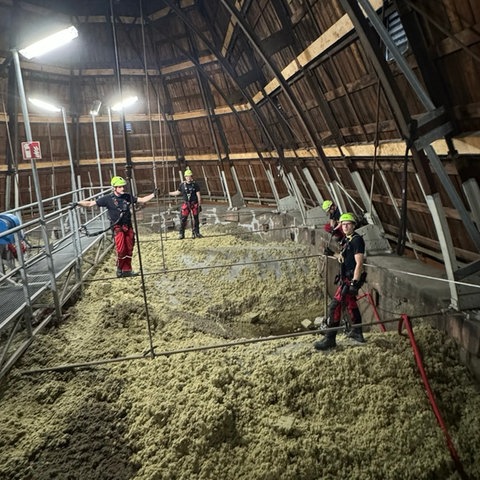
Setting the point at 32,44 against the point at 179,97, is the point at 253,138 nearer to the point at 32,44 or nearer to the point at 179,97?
the point at 179,97

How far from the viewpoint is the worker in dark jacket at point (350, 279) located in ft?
16.8

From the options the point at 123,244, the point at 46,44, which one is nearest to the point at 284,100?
the point at 123,244

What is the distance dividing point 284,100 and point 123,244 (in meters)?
5.33

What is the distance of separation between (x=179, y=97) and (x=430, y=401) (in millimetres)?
15133

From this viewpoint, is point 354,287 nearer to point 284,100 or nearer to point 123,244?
point 123,244

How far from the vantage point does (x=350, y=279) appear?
530cm

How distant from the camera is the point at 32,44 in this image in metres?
4.68

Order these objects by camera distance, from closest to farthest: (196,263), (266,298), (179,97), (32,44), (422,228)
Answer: (32,44)
(422,228)
(266,298)
(196,263)
(179,97)

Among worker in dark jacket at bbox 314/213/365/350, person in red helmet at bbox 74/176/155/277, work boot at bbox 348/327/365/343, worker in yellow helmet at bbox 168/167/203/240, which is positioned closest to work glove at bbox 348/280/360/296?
worker in dark jacket at bbox 314/213/365/350

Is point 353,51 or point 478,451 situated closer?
point 478,451

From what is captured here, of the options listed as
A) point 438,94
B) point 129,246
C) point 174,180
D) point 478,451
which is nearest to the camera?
point 478,451

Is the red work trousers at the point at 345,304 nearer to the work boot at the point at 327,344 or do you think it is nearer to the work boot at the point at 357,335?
the work boot at the point at 357,335

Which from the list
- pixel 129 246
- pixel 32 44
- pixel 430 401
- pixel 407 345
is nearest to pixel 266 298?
pixel 129 246

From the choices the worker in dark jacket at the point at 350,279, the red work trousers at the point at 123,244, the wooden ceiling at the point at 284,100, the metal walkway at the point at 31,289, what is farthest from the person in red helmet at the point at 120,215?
the worker in dark jacket at the point at 350,279
